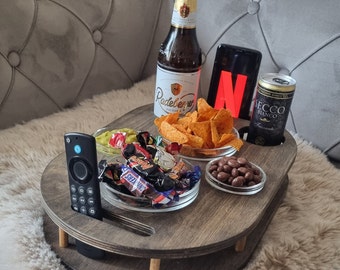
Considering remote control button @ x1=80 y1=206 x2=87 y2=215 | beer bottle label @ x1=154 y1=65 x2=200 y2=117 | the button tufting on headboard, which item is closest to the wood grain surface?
remote control button @ x1=80 y1=206 x2=87 y2=215

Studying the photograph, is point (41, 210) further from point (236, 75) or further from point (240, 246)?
point (236, 75)

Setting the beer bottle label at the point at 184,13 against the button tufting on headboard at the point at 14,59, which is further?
the button tufting on headboard at the point at 14,59

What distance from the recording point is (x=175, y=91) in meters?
0.83

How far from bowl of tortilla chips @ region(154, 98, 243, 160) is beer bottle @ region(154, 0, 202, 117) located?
8 cm

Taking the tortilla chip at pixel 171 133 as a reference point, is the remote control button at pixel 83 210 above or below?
below

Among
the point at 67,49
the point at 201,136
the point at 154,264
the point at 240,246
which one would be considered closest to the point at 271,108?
the point at 201,136

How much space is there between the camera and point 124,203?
59 centimetres

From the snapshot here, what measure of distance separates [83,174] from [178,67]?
0.34m

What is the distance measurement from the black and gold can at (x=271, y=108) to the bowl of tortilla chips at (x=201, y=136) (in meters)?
0.06

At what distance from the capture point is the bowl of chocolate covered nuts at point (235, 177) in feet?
2.13

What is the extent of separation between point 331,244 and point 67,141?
44 centimetres

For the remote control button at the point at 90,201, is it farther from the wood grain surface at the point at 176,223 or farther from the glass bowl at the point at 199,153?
the glass bowl at the point at 199,153

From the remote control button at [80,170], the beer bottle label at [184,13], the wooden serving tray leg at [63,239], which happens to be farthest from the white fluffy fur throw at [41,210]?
the beer bottle label at [184,13]

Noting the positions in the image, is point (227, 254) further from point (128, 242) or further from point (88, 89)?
point (88, 89)
